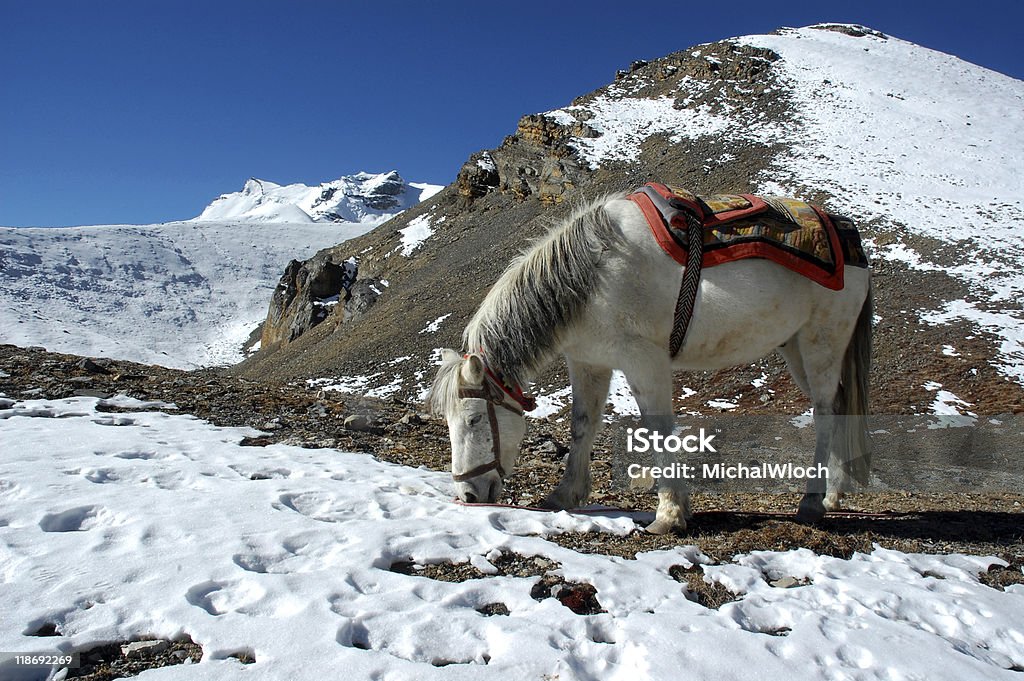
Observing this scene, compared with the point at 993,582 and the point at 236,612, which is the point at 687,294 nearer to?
the point at 993,582

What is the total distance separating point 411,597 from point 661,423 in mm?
2236

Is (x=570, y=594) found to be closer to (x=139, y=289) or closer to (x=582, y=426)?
(x=582, y=426)

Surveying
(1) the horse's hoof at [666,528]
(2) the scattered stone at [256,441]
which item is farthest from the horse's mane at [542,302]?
(2) the scattered stone at [256,441]

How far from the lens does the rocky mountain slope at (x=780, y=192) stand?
1157cm

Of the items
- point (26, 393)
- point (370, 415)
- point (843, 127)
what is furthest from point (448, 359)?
point (843, 127)

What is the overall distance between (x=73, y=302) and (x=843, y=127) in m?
48.5

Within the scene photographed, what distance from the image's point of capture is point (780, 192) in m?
21.7

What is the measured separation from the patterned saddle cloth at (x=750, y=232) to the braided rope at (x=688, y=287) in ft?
0.15

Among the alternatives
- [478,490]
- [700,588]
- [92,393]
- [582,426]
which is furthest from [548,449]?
[92,393]

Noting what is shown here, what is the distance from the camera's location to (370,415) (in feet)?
24.0

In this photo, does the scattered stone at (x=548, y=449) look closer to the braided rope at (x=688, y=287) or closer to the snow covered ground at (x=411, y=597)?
the snow covered ground at (x=411, y=597)

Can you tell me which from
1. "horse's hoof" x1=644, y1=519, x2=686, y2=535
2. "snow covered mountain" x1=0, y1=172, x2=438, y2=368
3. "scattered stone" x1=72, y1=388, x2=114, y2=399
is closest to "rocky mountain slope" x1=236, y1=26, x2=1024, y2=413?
"horse's hoof" x1=644, y1=519, x2=686, y2=535

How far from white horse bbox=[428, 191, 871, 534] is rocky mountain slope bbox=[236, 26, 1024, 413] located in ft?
4.11

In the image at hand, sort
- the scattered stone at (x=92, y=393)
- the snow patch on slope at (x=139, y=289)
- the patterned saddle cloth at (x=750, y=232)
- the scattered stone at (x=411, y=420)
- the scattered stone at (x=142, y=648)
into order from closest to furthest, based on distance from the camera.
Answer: the scattered stone at (x=142, y=648)
the patterned saddle cloth at (x=750, y=232)
the scattered stone at (x=92, y=393)
the scattered stone at (x=411, y=420)
the snow patch on slope at (x=139, y=289)
